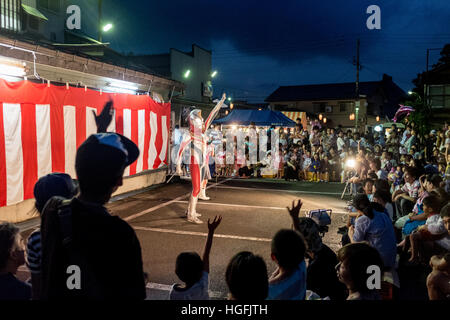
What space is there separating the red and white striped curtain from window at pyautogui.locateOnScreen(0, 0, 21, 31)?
2.73m

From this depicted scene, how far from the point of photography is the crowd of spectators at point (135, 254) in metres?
1.55

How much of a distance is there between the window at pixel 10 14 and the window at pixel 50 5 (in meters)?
4.15

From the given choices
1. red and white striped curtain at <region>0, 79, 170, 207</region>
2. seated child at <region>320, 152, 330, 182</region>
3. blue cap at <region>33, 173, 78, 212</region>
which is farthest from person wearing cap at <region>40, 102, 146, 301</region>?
seated child at <region>320, 152, 330, 182</region>

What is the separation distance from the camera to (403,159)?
10.7m

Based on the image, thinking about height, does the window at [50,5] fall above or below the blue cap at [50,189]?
above

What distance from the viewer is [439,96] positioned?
26047 millimetres

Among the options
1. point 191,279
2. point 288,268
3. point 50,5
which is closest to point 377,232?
point 288,268

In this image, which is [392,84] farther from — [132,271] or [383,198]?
[132,271]

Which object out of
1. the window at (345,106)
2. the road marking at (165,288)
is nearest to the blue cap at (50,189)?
the road marking at (165,288)

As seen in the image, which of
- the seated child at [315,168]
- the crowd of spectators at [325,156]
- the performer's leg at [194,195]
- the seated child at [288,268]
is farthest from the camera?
the seated child at [315,168]

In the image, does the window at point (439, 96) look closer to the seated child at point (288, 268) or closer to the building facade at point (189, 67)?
the building facade at point (189, 67)

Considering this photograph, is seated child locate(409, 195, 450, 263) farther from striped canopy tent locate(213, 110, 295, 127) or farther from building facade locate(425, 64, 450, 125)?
building facade locate(425, 64, 450, 125)

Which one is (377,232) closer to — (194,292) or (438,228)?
(438,228)

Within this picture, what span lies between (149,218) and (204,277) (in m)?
5.46
